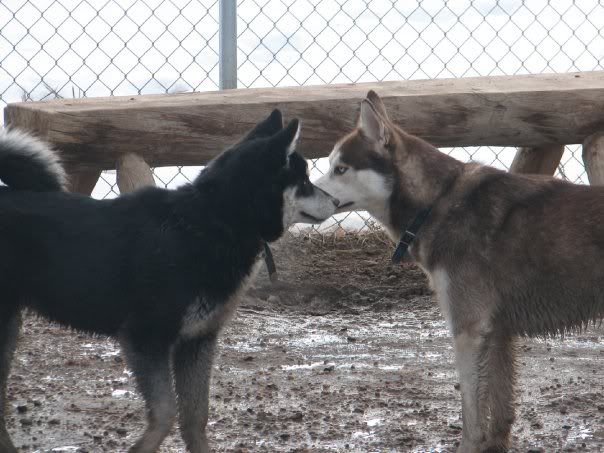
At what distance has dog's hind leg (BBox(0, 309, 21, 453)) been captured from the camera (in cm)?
360

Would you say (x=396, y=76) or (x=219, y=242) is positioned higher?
(x=396, y=76)

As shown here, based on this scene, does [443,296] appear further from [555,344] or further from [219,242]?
[555,344]

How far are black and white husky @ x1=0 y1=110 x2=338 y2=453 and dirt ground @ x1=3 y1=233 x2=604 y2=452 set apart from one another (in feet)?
1.21

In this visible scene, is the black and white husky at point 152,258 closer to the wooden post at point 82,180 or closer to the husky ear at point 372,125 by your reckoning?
the husky ear at point 372,125

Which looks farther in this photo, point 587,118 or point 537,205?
point 587,118

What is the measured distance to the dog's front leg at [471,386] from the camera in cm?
374

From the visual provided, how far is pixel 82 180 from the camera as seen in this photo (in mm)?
5625

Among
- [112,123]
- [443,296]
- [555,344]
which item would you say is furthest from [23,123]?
[555,344]

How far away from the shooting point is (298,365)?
187 inches

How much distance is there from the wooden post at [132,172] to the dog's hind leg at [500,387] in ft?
7.11

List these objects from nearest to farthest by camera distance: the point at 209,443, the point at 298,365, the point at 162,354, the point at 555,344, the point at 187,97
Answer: the point at 162,354, the point at 209,443, the point at 298,365, the point at 555,344, the point at 187,97

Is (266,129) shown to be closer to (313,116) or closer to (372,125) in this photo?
(372,125)

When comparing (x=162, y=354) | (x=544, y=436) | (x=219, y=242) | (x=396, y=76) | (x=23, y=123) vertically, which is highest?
(x=396, y=76)

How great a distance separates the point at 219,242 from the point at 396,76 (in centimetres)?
351
